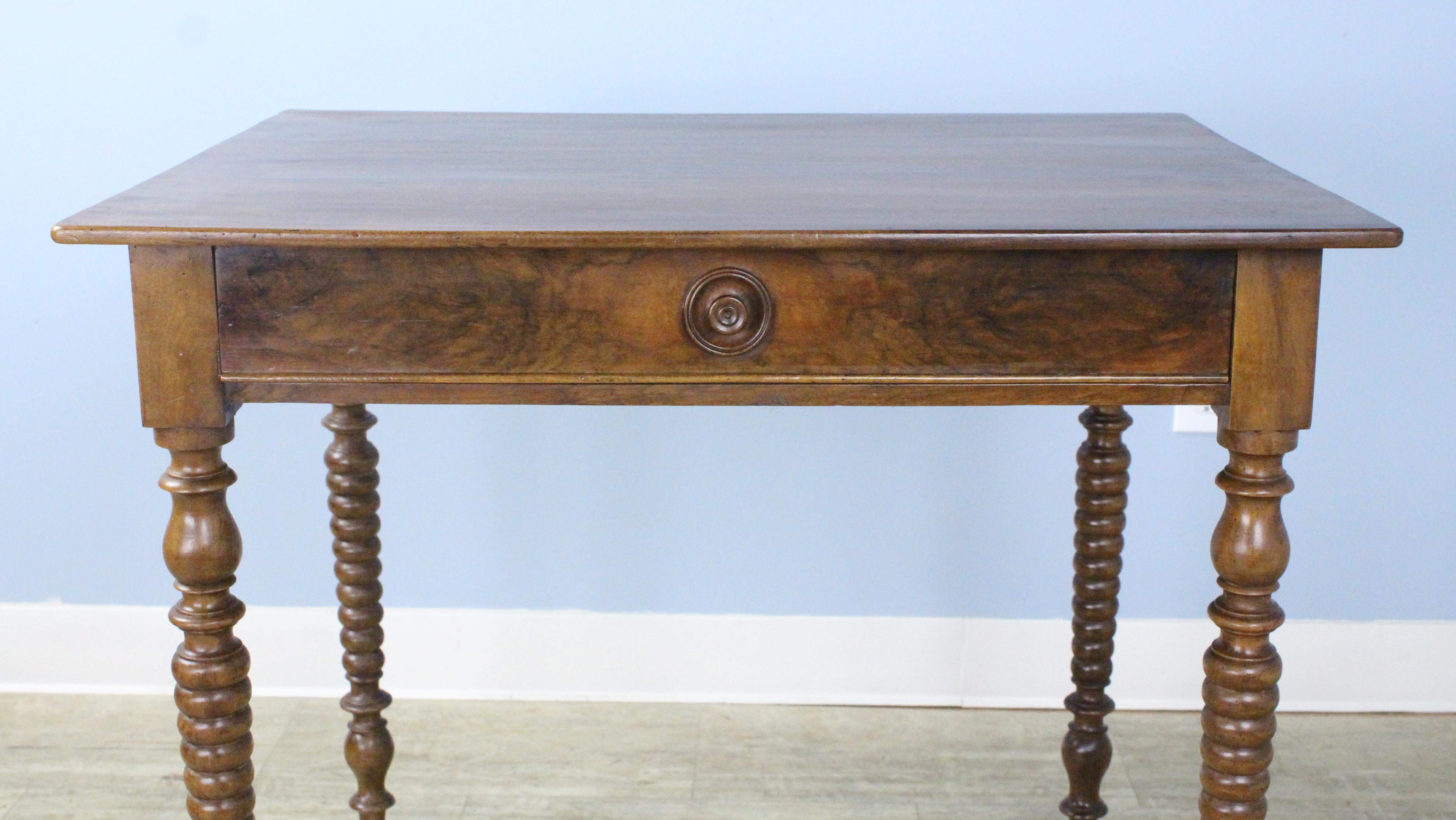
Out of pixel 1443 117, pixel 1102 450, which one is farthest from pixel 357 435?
pixel 1443 117

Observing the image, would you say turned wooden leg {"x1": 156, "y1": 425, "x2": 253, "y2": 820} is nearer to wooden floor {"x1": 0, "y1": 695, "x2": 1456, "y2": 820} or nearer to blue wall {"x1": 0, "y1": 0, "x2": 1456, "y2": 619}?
wooden floor {"x1": 0, "y1": 695, "x2": 1456, "y2": 820}

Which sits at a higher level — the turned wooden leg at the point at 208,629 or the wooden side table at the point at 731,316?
the wooden side table at the point at 731,316

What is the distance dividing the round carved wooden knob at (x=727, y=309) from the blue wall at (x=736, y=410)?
86 centimetres

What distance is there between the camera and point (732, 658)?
2025 mm

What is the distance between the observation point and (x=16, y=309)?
6.40 feet

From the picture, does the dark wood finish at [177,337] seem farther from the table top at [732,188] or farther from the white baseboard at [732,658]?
the white baseboard at [732,658]

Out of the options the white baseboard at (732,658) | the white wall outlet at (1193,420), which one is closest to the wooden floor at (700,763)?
the white baseboard at (732,658)

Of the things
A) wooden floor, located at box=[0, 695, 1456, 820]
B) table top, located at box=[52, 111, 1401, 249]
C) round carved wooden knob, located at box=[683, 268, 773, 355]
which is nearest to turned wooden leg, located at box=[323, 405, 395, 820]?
wooden floor, located at box=[0, 695, 1456, 820]

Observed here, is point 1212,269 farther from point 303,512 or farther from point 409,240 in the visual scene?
point 303,512

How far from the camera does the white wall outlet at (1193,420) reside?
1.94m

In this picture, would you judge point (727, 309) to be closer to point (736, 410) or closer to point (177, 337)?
point (177, 337)

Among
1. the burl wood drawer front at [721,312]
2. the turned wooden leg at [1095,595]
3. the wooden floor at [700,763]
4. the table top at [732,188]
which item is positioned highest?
the table top at [732,188]

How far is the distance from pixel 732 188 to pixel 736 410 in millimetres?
805

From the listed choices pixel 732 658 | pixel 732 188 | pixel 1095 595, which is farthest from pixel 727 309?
pixel 732 658
